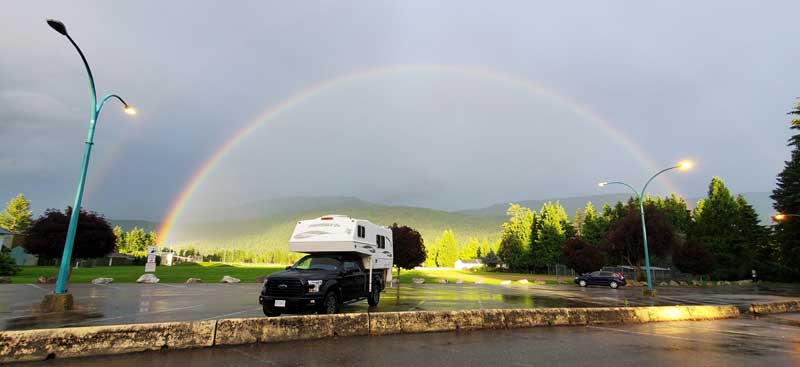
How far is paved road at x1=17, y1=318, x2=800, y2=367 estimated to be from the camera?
602 centimetres

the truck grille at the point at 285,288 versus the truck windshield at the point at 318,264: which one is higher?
the truck windshield at the point at 318,264

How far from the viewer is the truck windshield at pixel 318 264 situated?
11.5m

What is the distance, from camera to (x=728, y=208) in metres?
56.9

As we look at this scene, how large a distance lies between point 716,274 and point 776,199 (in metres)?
12.9

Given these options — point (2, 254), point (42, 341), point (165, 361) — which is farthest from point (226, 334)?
point (2, 254)

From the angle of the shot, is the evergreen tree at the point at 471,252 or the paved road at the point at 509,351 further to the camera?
the evergreen tree at the point at 471,252

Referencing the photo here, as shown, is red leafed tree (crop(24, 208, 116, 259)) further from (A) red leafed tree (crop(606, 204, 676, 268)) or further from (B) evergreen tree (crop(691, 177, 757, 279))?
(B) evergreen tree (crop(691, 177, 757, 279))

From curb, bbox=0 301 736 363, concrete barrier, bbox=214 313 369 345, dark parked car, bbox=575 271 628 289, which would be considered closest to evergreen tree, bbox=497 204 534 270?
dark parked car, bbox=575 271 628 289

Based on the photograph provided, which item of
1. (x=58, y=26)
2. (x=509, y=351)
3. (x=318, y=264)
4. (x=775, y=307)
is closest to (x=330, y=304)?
(x=318, y=264)

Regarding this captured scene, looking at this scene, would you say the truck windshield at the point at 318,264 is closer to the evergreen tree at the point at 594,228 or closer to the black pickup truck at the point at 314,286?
the black pickup truck at the point at 314,286

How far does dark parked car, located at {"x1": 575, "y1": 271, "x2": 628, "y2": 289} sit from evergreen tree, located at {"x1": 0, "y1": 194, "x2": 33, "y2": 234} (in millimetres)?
103348

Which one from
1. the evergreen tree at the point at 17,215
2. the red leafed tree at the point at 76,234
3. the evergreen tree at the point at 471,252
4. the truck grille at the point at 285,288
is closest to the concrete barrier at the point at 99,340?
the truck grille at the point at 285,288

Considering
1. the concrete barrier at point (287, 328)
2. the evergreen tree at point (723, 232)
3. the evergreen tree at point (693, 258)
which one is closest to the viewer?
the concrete barrier at point (287, 328)

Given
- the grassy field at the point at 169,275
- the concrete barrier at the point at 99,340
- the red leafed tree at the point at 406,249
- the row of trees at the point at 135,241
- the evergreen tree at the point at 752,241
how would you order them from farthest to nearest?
the row of trees at the point at 135,241, the evergreen tree at the point at 752,241, the red leafed tree at the point at 406,249, the grassy field at the point at 169,275, the concrete barrier at the point at 99,340
